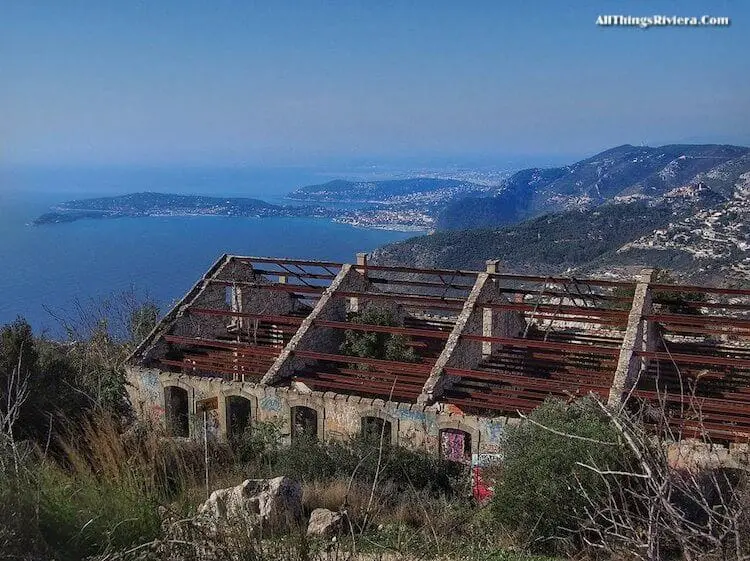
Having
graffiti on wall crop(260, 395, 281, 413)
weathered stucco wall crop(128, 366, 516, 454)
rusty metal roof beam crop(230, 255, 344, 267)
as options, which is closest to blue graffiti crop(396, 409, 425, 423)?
weathered stucco wall crop(128, 366, 516, 454)

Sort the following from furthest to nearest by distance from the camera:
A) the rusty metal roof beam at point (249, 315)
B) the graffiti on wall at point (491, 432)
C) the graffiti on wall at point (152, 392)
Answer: the rusty metal roof beam at point (249, 315), the graffiti on wall at point (152, 392), the graffiti on wall at point (491, 432)

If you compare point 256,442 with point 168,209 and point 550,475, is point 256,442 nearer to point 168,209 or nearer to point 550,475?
point 550,475

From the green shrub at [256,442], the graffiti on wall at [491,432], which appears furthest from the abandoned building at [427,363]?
the green shrub at [256,442]

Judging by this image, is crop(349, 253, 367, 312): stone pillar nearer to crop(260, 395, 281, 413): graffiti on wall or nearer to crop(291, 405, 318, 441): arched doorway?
crop(291, 405, 318, 441): arched doorway

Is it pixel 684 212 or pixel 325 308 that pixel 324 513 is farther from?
pixel 684 212

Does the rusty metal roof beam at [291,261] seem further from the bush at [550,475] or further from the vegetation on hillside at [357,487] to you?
the bush at [550,475]

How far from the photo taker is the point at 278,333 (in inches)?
981

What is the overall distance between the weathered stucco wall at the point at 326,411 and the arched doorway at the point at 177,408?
0.15 meters

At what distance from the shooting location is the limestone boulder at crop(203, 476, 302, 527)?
16.1 ft

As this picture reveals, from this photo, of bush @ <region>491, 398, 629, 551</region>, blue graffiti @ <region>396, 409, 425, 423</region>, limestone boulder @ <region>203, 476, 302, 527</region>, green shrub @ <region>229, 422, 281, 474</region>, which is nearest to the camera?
limestone boulder @ <region>203, 476, 302, 527</region>

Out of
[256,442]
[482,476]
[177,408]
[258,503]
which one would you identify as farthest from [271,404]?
[258,503]

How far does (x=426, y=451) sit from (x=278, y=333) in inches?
401

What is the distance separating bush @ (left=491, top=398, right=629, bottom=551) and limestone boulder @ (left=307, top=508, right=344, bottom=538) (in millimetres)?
3104

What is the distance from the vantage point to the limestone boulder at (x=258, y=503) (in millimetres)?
4922
